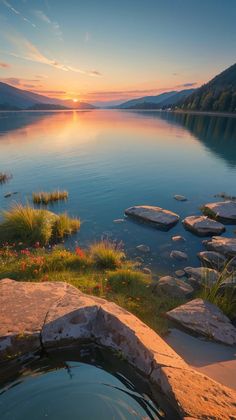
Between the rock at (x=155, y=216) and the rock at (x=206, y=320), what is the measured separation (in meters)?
9.13

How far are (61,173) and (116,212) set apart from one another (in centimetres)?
1476

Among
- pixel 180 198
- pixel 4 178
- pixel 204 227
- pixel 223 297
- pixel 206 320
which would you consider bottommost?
pixel 4 178

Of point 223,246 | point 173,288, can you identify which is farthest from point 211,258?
point 173,288

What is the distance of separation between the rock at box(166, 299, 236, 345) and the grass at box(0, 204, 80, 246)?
8.52 metres

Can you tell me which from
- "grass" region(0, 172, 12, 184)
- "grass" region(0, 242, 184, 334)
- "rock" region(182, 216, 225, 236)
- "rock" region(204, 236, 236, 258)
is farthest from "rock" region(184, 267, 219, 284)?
"grass" region(0, 172, 12, 184)

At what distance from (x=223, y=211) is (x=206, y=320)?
505 inches

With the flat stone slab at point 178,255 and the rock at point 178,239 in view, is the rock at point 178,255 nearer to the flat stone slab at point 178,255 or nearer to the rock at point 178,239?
the flat stone slab at point 178,255

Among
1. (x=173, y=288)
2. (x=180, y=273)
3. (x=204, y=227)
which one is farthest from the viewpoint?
(x=204, y=227)

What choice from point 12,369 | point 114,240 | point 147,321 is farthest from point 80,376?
point 114,240

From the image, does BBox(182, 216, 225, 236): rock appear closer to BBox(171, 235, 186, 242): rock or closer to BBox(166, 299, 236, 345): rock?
BBox(171, 235, 186, 242): rock

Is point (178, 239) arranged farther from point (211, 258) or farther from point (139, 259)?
point (139, 259)

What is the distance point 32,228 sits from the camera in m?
14.3

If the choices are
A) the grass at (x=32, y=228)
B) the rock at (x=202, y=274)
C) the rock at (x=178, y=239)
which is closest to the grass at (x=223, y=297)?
the rock at (x=202, y=274)

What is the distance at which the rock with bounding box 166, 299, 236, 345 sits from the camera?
683cm
